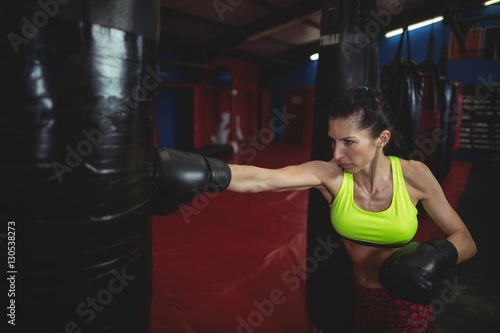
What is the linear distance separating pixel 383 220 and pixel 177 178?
3.13ft

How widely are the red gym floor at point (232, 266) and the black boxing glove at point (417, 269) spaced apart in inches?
51.3

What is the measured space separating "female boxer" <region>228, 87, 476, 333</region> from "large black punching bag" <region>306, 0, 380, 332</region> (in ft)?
1.39

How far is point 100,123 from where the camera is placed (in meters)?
0.90

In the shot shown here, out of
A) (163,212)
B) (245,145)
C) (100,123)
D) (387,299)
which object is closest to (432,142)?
(387,299)

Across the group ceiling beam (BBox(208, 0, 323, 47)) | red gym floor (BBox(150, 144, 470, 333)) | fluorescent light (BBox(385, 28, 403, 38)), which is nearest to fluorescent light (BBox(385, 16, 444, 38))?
fluorescent light (BBox(385, 28, 403, 38))

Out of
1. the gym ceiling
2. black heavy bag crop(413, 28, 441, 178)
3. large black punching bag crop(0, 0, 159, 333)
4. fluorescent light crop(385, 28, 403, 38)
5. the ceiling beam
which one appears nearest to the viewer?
large black punching bag crop(0, 0, 159, 333)

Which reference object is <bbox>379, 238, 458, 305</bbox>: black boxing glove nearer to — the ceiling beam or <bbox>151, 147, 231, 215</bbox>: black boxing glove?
<bbox>151, 147, 231, 215</bbox>: black boxing glove

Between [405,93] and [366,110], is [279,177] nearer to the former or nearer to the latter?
[366,110]

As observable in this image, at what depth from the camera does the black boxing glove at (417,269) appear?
49.9 inches

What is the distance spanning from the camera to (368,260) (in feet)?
5.37

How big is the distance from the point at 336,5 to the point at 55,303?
81.6 inches

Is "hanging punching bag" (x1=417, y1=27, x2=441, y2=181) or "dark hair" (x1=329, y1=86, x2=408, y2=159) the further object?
"hanging punching bag" (x1=417, y1=27, x2=441, y2=181)

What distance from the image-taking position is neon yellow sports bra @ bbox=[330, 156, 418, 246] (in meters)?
1.50

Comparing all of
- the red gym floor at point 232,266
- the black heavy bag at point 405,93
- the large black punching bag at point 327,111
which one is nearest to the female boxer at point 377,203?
the large black punching bag at point 327,111
